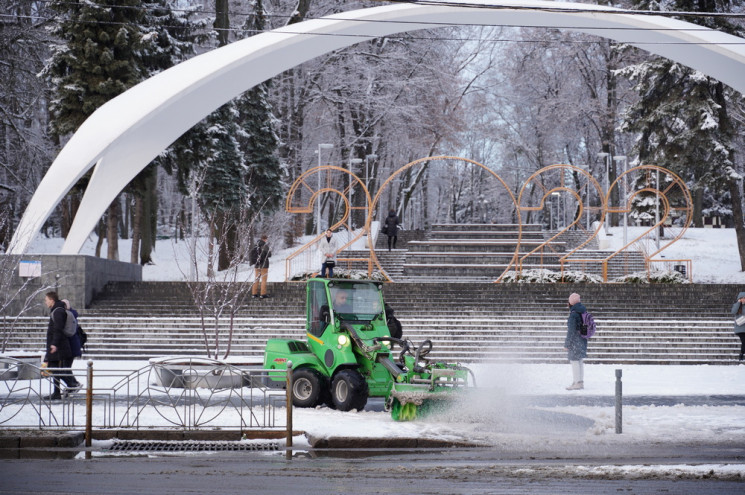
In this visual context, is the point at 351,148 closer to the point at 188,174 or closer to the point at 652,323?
the point at 188,174

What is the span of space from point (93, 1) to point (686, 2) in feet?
67.9

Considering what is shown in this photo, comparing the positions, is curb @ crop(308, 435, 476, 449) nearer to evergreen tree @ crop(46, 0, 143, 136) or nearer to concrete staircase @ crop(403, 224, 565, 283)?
concrete staircase @ crop(403, 224, 565, 283)

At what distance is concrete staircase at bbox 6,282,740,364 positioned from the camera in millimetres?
20938

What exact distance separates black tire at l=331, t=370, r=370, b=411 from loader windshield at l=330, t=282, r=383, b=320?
95cm

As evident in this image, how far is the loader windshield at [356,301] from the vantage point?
1288 centimetres

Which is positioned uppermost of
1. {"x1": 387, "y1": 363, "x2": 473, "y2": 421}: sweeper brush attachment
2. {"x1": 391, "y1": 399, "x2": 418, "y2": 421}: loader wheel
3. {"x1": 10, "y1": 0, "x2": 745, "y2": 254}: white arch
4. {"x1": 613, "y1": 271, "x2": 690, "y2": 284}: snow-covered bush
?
{"x1": 10, "y1": 0, "x2": 745, "y2": 254}: white arch

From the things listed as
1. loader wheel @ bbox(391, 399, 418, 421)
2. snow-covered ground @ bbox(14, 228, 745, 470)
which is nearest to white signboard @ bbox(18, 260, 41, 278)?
snow-covered ground @ bbox(14, 228, 745, 470)

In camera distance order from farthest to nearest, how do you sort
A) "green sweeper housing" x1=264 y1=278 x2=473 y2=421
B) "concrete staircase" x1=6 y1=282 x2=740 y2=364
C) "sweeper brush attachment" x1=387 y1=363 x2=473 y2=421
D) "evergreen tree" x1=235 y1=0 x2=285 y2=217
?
"evergreen tree" x1=235 y1=0 x2=285 y2=217
"concrete staircase" x1=6 y1=282 x2=740 y2=364
"green sweeper housing" x1=264 y1=278 x2=473 y2=421
"sweeper brush attachment" x1=387 y1=363 x2=473 y2=421

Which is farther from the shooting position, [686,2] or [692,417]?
[686,2]

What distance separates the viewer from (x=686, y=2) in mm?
32875

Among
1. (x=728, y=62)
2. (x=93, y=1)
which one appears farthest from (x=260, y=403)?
(x=93, y=1)

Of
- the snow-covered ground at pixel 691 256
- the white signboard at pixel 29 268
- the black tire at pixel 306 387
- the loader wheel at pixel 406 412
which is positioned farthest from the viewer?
the snow-covered ground at pixel 691 256

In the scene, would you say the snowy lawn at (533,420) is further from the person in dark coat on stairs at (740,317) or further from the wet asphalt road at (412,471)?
the person in dark coat on stairs at (740,317)

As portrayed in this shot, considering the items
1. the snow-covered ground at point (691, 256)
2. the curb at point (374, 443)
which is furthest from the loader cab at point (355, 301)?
the snow-covered ground at point (691, 256)
